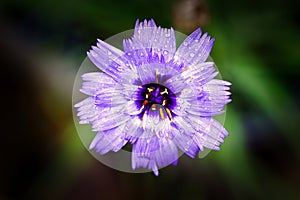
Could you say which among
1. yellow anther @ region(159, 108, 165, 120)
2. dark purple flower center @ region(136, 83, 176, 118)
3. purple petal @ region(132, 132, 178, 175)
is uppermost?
dark purple flower center @ region(136, 83, 176, 118)

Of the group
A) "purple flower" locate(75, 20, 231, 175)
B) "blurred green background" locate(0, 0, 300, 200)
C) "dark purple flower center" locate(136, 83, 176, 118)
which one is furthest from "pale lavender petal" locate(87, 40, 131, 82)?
"blurred green background" locate(0, 0, 300, 200)

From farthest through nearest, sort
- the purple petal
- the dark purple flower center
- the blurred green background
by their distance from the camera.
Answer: the blurred green background → the dark purple flower center → the purple petal

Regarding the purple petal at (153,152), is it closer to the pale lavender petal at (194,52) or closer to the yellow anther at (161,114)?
the yellow anther at (161,114)

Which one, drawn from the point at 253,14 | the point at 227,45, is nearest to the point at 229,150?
the point at 227,45

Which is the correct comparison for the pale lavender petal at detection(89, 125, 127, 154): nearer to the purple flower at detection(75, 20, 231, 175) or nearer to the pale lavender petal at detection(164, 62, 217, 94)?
the purple flower at detection(75, 20, 231, 175)

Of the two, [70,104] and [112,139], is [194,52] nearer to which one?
[112,139]
